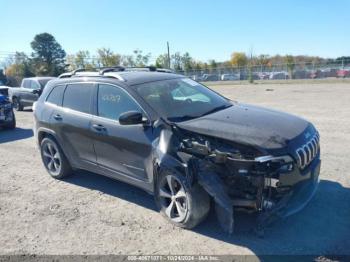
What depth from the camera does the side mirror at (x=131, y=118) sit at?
420 centimetres

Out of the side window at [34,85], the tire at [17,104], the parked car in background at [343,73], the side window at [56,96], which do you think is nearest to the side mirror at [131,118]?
the side window at [56,96]

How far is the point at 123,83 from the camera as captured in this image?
188 inches

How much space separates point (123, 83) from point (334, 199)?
3301 millimetres

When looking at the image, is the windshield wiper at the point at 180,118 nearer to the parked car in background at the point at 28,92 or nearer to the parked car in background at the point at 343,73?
the parked car in background at the point at 28,92

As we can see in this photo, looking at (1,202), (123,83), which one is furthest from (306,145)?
(1,202)

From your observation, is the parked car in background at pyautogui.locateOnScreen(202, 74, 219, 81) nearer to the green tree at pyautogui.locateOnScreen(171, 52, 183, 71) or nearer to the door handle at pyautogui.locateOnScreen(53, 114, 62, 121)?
the green tree at pyautogui.locateOnScreen(171, 52, 183, 71)

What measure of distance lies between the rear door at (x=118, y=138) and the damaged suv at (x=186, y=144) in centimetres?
1

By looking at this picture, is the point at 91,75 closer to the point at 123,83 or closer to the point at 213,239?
the point at 123,83

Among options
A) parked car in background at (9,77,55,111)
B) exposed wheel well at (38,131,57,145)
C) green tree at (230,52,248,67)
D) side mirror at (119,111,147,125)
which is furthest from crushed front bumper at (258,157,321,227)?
green tree at (230,52,248,67)

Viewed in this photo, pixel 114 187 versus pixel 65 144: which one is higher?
pixel 65 144

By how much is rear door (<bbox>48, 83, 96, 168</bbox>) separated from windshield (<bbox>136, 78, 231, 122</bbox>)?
105 centimetres

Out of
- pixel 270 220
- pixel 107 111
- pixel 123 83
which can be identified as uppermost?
pixel 123 83

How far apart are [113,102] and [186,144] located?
1480 millimetres

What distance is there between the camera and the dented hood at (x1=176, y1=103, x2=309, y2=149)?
360cm
